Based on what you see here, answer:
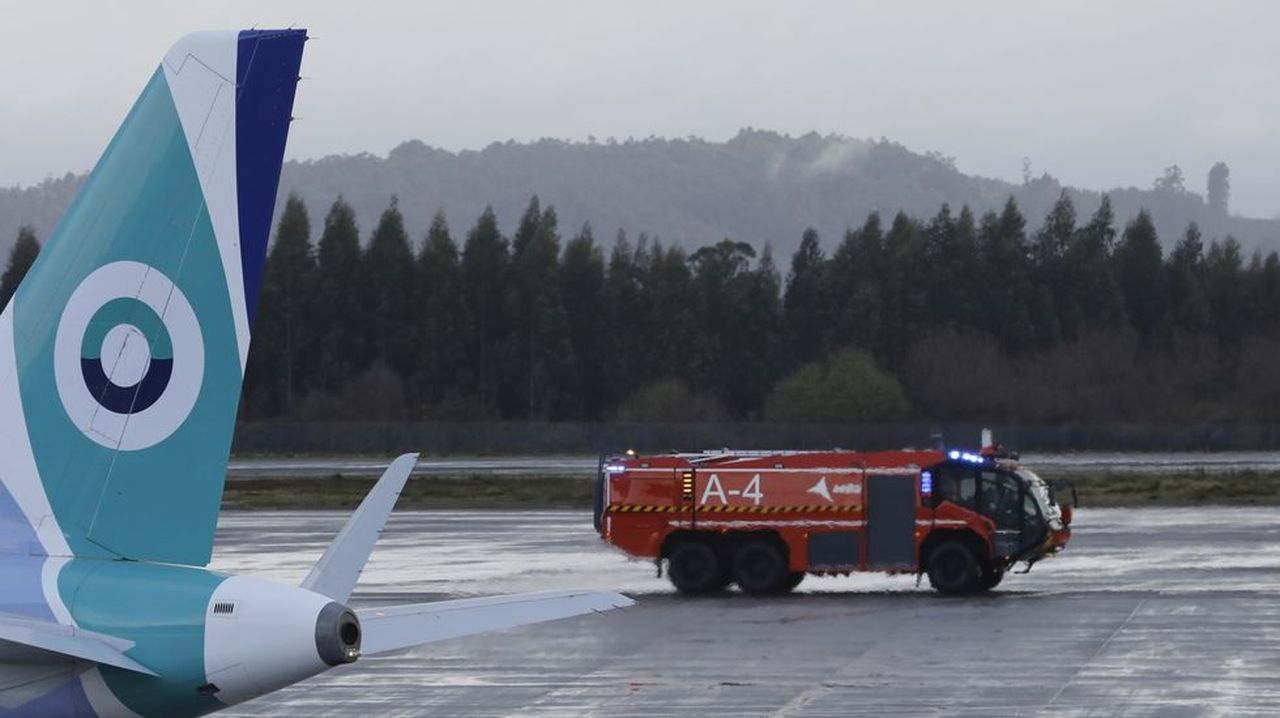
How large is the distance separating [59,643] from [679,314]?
292ft

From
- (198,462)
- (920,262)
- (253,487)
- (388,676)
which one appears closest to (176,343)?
(198,462)

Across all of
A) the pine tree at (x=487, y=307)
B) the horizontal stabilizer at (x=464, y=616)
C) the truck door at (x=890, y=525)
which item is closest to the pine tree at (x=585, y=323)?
the pine tree at (x=487, y=307)

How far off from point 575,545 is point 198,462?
104 ft

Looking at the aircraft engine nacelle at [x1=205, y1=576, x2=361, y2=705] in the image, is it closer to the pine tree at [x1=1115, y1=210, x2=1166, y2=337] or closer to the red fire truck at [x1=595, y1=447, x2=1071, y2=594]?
the red fire truck at [x1=595, y1=447, x2=1071, y2=594]

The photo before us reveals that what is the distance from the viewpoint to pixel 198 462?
33.7 feet

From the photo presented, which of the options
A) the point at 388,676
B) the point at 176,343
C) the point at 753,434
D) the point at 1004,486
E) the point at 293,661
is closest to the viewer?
the point at 293,661

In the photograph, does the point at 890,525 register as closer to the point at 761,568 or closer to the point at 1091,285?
the point at 761,568

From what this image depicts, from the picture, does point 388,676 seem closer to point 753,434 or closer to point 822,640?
point 822,640

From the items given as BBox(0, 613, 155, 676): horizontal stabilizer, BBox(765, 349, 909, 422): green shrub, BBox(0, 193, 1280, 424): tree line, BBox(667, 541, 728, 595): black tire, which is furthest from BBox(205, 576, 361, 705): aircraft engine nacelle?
→ BBox(0, 193, 1280, 424): tree line

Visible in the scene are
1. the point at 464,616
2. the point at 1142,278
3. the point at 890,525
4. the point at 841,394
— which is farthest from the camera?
the point at 1142,278

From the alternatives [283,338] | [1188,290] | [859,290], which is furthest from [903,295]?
[283,338]

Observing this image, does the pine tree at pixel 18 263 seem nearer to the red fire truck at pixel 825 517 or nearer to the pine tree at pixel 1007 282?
the pine tree at pixel 1007 282

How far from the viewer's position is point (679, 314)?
3853 inches

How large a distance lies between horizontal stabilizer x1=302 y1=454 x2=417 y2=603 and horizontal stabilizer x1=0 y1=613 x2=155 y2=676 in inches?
66.5
